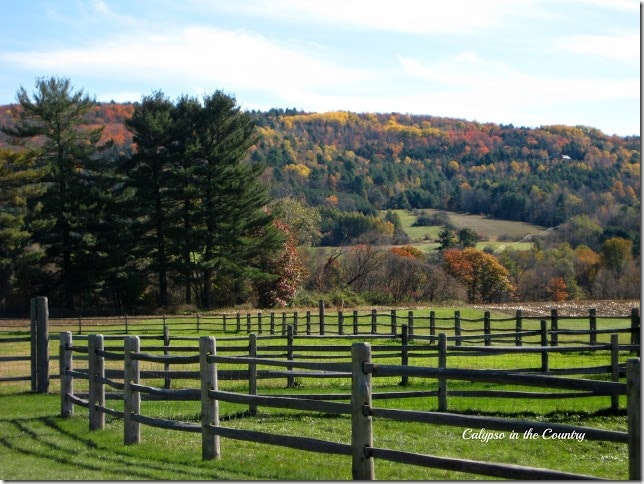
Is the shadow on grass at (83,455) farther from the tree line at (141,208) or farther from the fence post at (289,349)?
the tree line at (141,208)

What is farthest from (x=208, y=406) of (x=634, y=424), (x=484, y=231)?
(x=484, y=231)

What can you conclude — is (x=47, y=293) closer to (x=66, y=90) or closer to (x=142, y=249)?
(x=142, y=249)

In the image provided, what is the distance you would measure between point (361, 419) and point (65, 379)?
7.43 metres

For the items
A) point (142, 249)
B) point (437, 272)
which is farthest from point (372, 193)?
point (142, 249)

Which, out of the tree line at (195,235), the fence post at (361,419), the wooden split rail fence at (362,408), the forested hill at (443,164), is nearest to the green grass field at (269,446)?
the wooden split rail fence at (362,408)

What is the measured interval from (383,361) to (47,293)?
38361 mm

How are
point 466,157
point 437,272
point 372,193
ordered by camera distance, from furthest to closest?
point 466,157 < point 372,193 < point 437,272

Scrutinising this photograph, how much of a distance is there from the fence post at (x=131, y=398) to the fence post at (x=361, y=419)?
13.6 feet

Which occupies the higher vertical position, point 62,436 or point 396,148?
point 396,148

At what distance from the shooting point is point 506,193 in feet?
392

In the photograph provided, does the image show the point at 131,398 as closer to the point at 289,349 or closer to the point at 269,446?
the point at 269,446

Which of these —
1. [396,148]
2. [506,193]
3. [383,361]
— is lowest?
[383,361]

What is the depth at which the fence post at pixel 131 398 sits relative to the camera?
10797mm

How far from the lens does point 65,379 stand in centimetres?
1349
